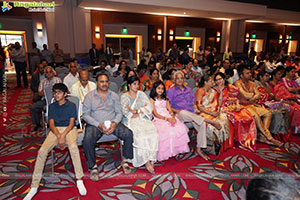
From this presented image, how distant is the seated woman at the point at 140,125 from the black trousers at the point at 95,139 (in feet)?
0.31

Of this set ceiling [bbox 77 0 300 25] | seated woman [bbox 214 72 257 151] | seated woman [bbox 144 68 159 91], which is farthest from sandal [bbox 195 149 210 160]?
ceiling [bbox 77 0 300 25]

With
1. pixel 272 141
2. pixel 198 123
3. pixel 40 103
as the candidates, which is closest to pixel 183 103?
pixel 198 123

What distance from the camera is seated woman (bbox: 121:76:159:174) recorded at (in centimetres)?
331

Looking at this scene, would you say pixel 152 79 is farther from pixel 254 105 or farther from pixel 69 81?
pixel 254 105

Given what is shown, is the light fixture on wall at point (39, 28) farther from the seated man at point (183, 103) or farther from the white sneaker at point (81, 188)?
the white sneaker at point (81, 188)

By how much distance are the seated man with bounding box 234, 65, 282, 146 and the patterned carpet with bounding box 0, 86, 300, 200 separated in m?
0.22

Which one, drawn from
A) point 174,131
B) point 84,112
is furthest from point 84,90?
point 174,131

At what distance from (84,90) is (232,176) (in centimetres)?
314

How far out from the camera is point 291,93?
5137mm

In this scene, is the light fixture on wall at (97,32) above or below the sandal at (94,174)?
above

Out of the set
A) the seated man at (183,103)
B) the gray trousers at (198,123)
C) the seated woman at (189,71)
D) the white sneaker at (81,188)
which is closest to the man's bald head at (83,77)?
the seated man at (183,103)

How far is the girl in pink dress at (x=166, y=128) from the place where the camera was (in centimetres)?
350

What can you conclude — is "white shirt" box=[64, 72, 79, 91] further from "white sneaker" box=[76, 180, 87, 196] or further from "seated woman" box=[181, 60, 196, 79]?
"seated woman" box=[181, 60, 196, 79]

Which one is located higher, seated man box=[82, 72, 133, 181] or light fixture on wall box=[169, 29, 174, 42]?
light fixture on wall box=[169, 29, 174, 42]
